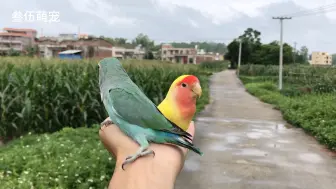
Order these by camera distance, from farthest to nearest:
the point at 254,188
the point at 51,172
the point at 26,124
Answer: the point at 26,124, the point at 254,188, the point at 51,172

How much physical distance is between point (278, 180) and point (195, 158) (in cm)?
145

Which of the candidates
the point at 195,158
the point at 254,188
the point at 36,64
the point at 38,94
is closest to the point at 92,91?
the point at 38,94

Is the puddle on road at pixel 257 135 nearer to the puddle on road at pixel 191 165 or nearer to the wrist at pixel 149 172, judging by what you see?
the puddle on road at pixel 191 165

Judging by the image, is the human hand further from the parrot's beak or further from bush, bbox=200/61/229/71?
bush, bbox=200/61/229/71

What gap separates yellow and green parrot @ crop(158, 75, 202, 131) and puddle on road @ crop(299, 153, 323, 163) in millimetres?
5184

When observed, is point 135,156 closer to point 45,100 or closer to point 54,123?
point 45,100

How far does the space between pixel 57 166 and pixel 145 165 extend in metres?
3.15

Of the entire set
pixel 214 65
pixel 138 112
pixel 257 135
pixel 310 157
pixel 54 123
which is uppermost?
pixel 214 65

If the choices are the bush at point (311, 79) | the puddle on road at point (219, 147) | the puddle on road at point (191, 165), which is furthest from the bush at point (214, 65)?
the puddle on road at point (191, 165)

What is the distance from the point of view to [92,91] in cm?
739

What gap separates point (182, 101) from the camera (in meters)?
1.85

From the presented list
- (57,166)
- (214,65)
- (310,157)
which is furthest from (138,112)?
(214,65)

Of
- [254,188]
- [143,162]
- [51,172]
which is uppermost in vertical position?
[143,162]

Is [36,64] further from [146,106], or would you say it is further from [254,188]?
[146,106]
